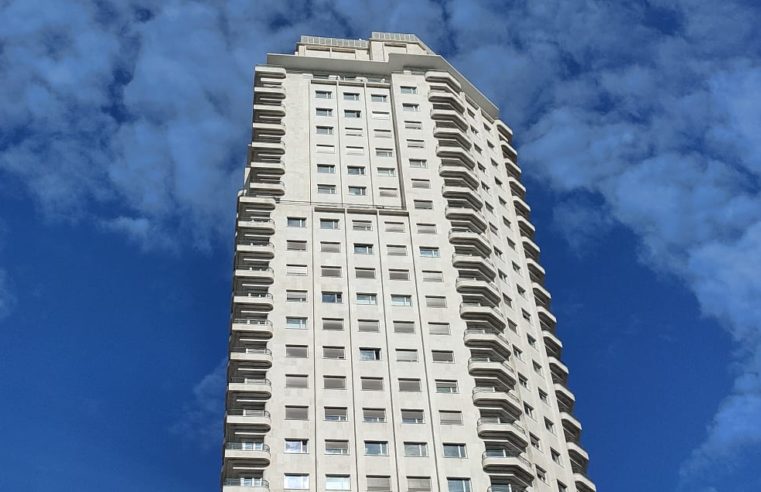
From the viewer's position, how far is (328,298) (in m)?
66.8

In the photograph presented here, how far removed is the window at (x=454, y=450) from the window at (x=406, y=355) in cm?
611

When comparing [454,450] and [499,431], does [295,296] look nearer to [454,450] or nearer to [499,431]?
[454,450]

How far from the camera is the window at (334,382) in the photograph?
61.8 meters

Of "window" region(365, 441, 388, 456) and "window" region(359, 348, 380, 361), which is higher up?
"window" region(359, 348, 380, 361)

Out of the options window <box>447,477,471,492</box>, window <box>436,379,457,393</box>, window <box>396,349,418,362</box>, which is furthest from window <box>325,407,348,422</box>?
window <box>447,477,471,492</box>

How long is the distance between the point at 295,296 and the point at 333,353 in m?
5.04

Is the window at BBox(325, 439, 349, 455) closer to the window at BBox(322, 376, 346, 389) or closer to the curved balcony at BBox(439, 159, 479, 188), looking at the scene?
the window at BBox(322, 376, 346, 389)

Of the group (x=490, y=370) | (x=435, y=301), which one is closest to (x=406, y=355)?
(x=490, y=370)

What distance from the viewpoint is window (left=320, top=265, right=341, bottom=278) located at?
2689 inches

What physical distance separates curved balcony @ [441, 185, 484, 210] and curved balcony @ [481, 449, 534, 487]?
2108 centimetres

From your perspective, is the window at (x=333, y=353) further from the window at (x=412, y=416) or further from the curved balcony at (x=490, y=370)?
the curved balcony at (x=490, y=370)

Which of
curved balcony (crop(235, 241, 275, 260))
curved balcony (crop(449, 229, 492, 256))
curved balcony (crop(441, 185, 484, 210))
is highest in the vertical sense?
curved balcony (crop(441, 185, 484, 210))

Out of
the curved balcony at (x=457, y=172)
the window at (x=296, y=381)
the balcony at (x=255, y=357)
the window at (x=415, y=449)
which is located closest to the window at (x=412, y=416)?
the window at (x=415, y=449)

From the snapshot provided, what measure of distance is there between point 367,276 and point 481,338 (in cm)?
801
